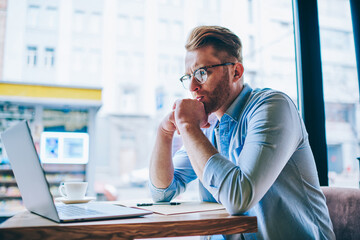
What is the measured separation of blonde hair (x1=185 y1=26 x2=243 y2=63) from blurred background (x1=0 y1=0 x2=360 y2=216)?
0.34 ft

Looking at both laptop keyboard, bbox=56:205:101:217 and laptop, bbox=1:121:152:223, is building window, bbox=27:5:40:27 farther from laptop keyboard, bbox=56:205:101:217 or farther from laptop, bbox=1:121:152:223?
laptop keyboard, bbox=56:205:101:217

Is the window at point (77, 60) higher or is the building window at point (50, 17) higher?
the building window at point (50, 17)

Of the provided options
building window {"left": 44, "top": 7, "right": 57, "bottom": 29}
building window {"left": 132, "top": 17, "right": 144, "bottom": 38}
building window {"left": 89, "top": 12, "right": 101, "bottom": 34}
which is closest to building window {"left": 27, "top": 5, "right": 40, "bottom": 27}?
building window {"left": 44, "top": 7, "right": 57, "bottom": 29}

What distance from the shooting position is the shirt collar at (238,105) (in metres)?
1.20

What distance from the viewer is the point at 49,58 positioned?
5.36 m

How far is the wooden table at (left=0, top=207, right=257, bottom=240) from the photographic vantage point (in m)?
0.66

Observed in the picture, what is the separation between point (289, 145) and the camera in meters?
0.95

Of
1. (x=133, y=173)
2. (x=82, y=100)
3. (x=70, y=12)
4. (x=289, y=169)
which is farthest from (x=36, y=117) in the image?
(x=133, y=173)

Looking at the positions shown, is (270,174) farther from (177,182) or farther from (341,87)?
(341,87)

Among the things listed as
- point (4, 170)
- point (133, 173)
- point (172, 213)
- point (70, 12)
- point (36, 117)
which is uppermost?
point (70, 12)

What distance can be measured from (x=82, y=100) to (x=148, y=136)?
215 inches

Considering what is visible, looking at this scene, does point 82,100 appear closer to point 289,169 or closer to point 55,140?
point 55,140

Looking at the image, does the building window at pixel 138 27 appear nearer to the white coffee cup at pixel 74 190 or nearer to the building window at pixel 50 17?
the building window at pixel 50 17

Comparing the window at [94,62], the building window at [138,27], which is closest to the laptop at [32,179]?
the window at [94,62]
